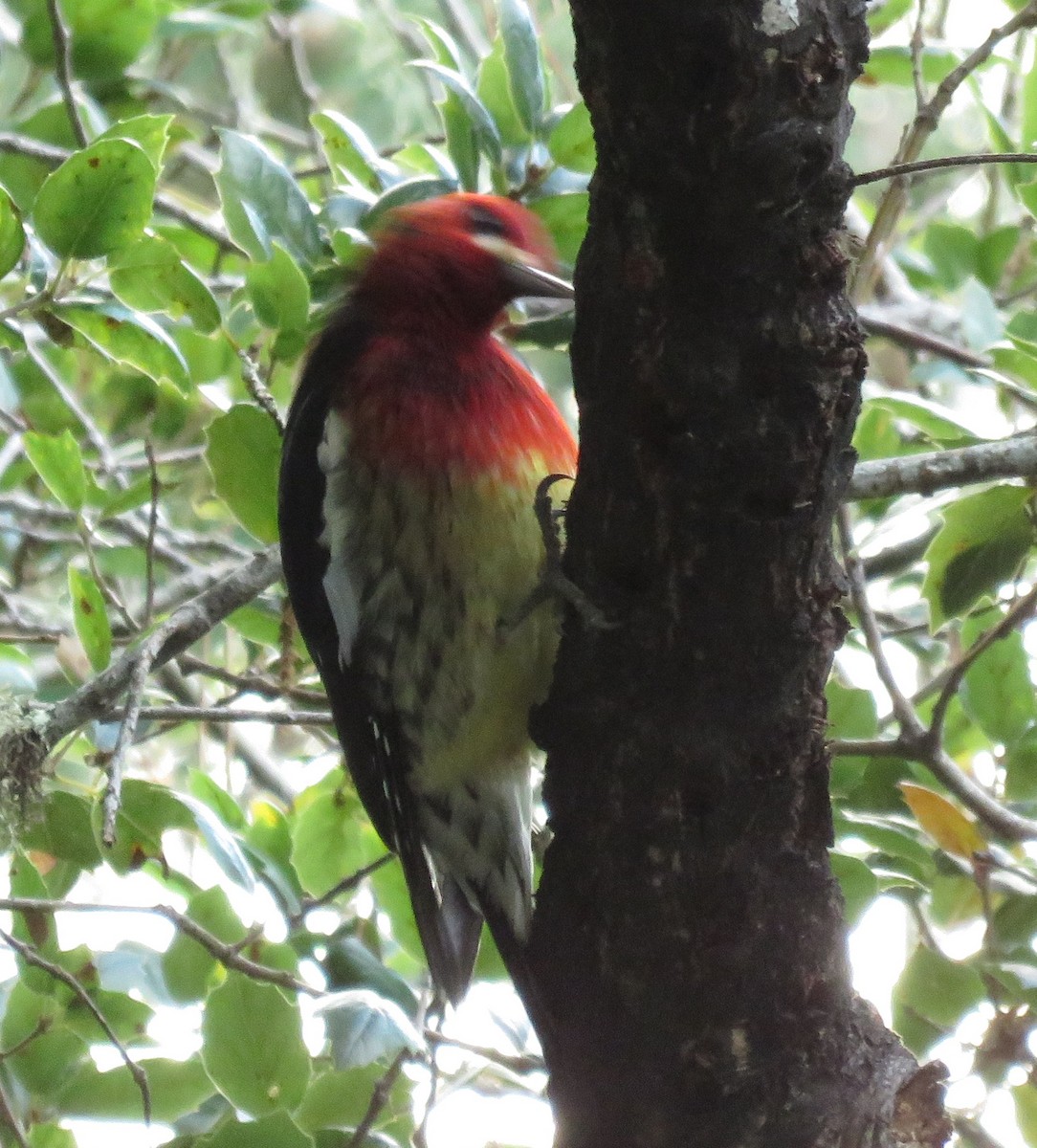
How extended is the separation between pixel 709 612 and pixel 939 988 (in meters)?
0.94

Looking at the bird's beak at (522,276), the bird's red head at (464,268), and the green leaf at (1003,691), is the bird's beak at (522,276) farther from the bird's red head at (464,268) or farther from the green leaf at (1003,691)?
the green leaf at (1003,691)

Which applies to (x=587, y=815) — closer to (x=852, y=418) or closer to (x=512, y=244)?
(x=852, y=418)

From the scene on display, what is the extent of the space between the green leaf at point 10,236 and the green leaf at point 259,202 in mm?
309

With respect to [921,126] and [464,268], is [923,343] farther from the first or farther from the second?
[464,268]

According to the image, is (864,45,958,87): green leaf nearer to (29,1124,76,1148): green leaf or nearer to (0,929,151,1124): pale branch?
(0,929,151,1124): pale branch

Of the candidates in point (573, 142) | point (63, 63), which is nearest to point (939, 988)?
point (573, 142)

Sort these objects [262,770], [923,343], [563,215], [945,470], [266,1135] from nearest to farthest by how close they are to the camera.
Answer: [266,1135]
[945,470]
[563,215]
[923,343]
[262,770]

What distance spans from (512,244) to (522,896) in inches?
39.6

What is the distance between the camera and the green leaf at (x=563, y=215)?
2.26 meters

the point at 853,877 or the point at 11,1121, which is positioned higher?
the point at 853,877

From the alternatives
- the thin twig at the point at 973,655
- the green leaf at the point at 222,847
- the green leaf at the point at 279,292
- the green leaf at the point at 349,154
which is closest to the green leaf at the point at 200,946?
the green leaf at the point at 222,847

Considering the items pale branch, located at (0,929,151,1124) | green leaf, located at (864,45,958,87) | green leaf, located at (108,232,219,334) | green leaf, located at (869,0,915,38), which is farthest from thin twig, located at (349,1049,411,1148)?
green leaf, located at (869,0,915,38)

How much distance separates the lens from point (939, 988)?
2061mm

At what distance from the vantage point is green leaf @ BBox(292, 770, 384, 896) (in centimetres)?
235
